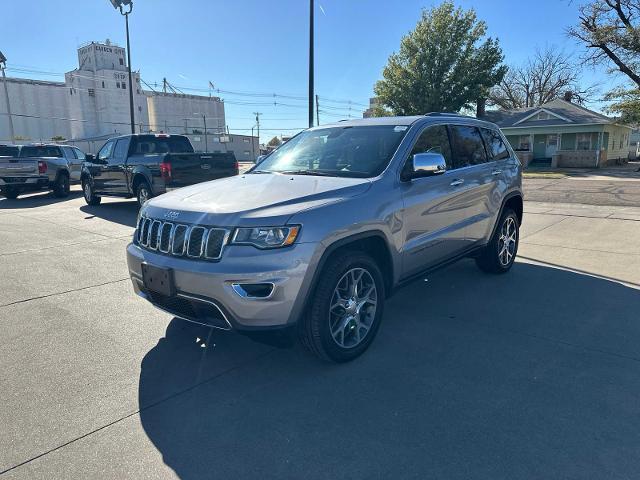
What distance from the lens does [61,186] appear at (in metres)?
Result: 15.4

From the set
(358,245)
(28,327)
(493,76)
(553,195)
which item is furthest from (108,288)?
(493,76)

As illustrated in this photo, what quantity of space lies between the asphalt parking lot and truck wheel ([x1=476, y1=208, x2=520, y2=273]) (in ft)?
1.03

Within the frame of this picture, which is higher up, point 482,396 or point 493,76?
point 493,76

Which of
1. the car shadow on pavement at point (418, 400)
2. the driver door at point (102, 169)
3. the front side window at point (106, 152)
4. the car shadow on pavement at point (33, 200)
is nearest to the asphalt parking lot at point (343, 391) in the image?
A: the car shadow on pavement at point (418, 400)

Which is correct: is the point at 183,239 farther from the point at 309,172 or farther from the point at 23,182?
the point at 23,182

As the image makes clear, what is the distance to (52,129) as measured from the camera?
85750 millimetres

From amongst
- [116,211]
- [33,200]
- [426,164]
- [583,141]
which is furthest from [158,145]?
[583,141]

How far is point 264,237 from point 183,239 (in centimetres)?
62

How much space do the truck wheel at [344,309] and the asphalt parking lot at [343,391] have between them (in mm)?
176

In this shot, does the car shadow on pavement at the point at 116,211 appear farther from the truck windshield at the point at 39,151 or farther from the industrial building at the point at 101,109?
the industrial building at the point at 101,109

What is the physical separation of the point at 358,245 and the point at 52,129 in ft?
323

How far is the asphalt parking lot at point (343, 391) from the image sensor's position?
96.3 inches

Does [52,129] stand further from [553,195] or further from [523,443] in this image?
[523,443]

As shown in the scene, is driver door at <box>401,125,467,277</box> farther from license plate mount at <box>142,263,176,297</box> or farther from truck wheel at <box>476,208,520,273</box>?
license plate mount at <box>142,263,176,297</box>
